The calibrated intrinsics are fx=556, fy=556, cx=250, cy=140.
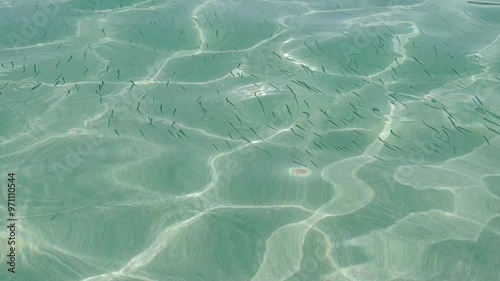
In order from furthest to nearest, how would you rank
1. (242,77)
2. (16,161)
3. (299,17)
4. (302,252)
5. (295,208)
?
1. (299,17)
2. (242,77)
3. (16,161)
4. (295,208)
5. (302,252)

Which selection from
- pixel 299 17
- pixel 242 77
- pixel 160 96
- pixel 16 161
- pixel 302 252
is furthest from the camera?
pixel 299 17

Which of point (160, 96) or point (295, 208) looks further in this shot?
point (160, 96)

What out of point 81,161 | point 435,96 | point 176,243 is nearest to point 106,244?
point 176,243

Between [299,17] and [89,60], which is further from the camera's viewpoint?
[299,17]

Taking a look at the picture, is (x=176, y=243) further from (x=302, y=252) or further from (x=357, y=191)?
(x=357, y=191)

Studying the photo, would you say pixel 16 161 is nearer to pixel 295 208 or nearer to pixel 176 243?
pixel 176 243

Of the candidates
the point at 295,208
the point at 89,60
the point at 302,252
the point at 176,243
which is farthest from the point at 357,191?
the point at 89,60
